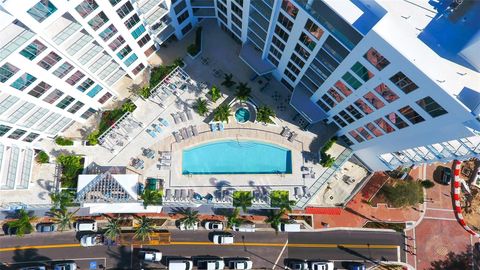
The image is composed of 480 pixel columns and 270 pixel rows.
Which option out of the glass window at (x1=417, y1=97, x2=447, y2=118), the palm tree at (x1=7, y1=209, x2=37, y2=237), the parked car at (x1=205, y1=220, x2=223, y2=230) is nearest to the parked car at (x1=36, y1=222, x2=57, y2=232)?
the palm tree at (x1=7, y1=209, x2=37, y2=237)

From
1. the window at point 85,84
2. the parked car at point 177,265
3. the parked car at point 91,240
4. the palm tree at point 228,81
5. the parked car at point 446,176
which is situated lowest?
the parked car at point 177,265

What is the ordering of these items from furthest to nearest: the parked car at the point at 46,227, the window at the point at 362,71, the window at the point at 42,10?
1. the parked car at the point at 46,227
2. the window at the point at 362,71
3. the window at the point at 42,10

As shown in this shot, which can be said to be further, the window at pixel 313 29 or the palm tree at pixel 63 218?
the palm tree at pixel 63 218

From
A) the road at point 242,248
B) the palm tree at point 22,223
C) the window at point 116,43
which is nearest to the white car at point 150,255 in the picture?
the road at point 242,248

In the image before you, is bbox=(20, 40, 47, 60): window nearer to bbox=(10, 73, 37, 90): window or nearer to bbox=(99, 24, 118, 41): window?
bbox=(10, 73, 37, 90): window

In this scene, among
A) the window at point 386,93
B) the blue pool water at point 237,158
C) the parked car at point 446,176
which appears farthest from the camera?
the parked car at point 446,176

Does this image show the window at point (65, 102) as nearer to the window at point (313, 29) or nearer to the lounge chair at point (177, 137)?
the lounge chair at point (177, 137)

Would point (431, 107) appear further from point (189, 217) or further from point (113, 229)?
point (113, 229)

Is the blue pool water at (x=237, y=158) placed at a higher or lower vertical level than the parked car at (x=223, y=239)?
higher
